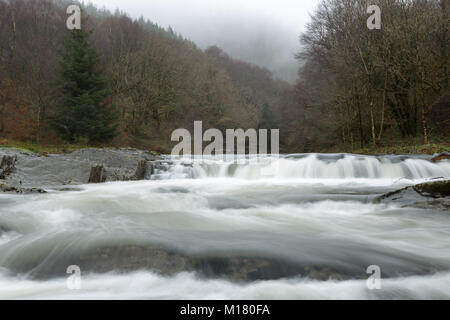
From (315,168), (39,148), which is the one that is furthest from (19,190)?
(39,148)

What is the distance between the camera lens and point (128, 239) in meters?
3.04

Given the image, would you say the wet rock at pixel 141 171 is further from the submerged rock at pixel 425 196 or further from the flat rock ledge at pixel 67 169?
the submerged rock at pixel 425 196

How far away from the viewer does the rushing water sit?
2209 mm

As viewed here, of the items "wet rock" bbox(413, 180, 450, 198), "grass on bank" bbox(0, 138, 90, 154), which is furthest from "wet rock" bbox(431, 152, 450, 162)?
"grass on bank" bbox(0, 138, 90, 154)

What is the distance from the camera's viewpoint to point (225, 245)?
293cm

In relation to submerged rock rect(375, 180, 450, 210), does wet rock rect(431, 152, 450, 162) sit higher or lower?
higher

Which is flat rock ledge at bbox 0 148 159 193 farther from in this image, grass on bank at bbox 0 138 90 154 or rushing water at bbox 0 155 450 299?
rushing water at bbox 0 155 450 299

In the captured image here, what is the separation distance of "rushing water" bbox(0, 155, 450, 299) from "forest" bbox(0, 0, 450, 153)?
11426 mm

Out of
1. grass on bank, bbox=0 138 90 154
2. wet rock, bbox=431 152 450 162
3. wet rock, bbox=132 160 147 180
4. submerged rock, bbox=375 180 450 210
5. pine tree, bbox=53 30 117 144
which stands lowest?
submerged rock, bbox=375 180 450 210

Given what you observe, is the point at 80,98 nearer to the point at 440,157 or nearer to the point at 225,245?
the point at 225,245

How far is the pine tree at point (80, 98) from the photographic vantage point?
58.6 ft
